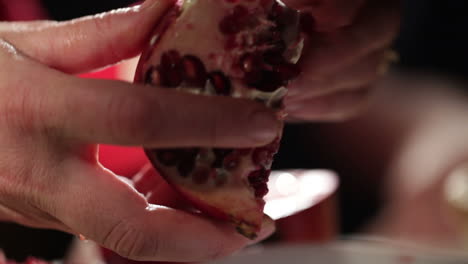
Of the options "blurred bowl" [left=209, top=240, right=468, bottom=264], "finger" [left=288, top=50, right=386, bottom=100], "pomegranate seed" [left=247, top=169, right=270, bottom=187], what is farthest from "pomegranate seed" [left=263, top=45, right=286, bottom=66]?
"blurred bowl" [left=209, top=240, right=468, bottom=264]

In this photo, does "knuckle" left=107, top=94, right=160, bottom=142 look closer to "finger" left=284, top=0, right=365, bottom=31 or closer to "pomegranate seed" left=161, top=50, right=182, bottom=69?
"pomegranate seed" left=161, top=50, right=182, bottom=69

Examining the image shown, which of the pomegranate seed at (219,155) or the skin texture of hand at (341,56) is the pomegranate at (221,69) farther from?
the skin texture of hand at (341,56)

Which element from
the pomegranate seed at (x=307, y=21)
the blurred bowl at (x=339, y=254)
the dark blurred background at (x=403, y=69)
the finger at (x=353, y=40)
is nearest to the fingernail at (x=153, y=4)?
the pomegranate seed at (x=307, y=21)

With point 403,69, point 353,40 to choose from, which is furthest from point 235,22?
point 403,69

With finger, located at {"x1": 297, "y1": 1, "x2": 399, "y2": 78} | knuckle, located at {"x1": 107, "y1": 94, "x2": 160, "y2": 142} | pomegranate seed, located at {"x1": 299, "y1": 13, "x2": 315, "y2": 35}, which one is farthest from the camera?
finger, located at {"x1": 297, "y1": 1, "x2": 399, "y2": 78}

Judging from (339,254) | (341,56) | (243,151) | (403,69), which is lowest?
(403,69)

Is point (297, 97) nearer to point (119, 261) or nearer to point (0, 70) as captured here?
point (119, 261)

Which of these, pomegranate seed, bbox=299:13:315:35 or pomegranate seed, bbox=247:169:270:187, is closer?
pomegranate seed, bbox=247:169:270:187

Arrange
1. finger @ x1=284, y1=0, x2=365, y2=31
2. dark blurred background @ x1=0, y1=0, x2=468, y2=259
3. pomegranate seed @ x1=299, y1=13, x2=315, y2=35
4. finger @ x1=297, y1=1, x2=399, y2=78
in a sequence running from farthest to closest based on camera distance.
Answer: dark blurred background @ x1=0, y1=0, x2=468, y2=259, finger @ x1=297, y1=1, x2=399, y2=78, finger @ x1=284, y1=0, x2=365, y2=31, pomegranate seed @ x1=299, y1=13, x2=315, y2=35

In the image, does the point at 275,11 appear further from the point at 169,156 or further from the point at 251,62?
the point at 169,156
